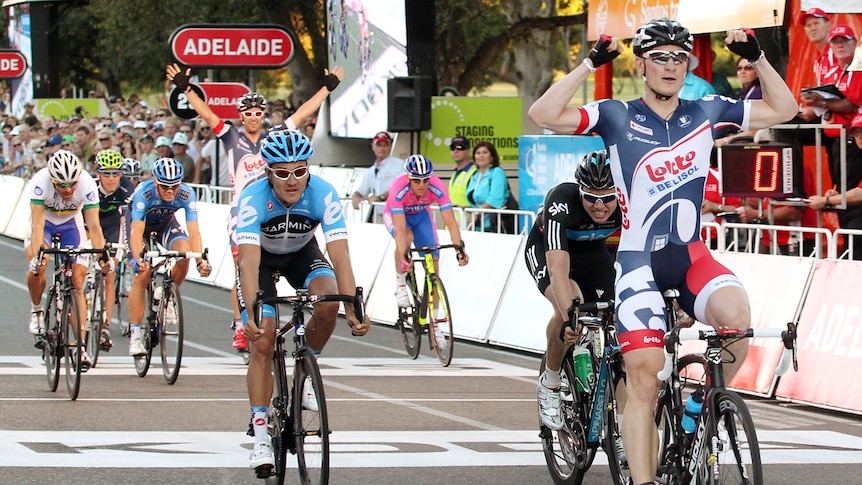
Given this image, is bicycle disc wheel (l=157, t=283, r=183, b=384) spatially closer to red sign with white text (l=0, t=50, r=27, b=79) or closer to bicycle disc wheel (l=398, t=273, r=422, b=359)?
bicycle disc wheel (l=398, t=273, r=422, b=359)

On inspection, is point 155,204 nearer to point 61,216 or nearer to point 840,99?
point 61,216

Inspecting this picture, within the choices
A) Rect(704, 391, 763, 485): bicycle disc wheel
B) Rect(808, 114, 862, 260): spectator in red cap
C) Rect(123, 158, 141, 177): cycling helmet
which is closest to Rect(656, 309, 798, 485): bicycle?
Rect(704, 391, 763, 485): bicycle disc wheel

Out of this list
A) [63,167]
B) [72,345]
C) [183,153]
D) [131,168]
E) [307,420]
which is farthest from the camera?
[183,153]

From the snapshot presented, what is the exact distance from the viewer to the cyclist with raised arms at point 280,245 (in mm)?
7844

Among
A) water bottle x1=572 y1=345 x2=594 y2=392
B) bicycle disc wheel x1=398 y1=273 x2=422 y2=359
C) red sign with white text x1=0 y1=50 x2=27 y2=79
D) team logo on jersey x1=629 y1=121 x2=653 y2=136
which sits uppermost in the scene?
red sign with white text x1=0 y1=50 x2=27 y2=79

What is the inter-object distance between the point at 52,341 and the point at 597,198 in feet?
19.4

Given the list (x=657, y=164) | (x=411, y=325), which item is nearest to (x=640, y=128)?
(x=657, y=164)

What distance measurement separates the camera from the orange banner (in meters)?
14.5

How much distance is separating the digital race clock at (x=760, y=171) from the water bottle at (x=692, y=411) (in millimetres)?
6204

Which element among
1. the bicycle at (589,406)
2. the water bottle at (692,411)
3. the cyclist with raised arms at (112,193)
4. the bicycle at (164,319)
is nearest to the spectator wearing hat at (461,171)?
the cyclist with raised arms at (112,193)

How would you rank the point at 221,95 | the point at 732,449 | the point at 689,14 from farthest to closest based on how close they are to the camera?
the point at 221,95 → the point at 689,14 → the point at 732,449

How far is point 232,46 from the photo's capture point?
20453 mm

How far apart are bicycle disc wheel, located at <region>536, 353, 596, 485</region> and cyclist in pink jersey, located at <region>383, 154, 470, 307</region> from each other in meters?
6.32

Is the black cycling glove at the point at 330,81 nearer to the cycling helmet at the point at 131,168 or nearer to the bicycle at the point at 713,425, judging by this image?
the cycling helmet at the point at 131,168
